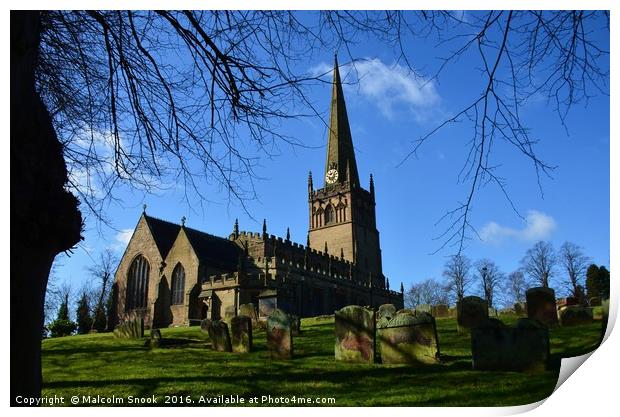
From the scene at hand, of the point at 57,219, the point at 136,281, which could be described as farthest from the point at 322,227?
the point at 57,219

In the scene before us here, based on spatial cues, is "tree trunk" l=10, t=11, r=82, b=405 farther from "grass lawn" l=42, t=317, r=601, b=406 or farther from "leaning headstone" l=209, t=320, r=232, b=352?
"leaning headstone" l=209, t=320, r=232, b=352

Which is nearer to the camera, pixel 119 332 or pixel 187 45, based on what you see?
pixel 187 45

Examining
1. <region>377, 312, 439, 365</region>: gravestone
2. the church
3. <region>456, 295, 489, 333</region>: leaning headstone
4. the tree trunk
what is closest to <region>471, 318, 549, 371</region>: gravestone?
<region>377, 312, 439, 365</region>: gravestone

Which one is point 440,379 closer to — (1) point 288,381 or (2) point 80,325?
(1) point 288,381

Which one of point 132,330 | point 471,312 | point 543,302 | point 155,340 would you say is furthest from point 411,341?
point 132,330

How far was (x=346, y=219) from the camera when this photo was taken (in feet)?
164

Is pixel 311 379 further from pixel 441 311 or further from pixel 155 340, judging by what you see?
pixel 441 311

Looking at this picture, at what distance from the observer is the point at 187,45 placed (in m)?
4.68

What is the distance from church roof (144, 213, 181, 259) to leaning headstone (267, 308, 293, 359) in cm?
2511

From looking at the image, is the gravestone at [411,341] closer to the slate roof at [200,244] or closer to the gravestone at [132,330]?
the gravestone at [132,330]

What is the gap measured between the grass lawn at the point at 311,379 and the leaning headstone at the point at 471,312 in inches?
82.8

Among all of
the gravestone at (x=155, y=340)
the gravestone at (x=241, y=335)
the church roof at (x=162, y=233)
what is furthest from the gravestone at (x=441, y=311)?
→ the church roof at (x=162, y=233)

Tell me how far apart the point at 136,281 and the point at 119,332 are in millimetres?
17446

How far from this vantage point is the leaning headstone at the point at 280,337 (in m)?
8.85
